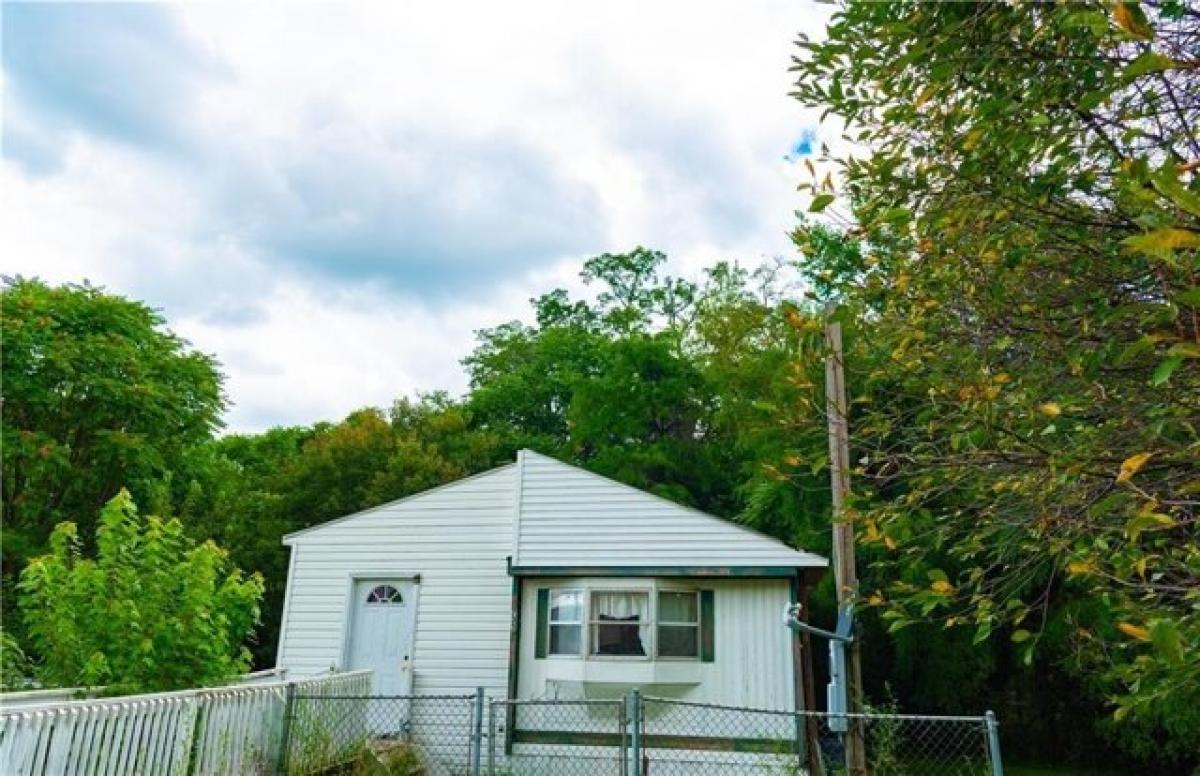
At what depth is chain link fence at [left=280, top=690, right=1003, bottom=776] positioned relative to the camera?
25.4 feet

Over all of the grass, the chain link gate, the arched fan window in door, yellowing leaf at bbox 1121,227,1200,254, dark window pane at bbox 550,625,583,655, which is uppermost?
yellowing leaf at bbox 1121,227,1200,254

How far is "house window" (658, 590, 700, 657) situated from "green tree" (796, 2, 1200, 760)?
21.6ft

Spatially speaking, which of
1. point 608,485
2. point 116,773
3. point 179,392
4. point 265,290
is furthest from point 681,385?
point 116,773

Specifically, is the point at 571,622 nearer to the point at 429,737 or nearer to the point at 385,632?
the point at 429,737

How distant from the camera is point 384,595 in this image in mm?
11055

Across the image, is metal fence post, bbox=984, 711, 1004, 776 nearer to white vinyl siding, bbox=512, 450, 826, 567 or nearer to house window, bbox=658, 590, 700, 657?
white vinyl siding, bbox=512, 450, 826, 567

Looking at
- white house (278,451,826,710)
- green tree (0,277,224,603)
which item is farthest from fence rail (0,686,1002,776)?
green tree (0,277,224,603)

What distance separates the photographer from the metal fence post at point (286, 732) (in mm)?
7180

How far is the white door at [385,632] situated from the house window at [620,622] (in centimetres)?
269

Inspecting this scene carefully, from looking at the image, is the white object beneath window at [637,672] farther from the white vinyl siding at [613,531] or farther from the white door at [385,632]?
the white door at [385,632]

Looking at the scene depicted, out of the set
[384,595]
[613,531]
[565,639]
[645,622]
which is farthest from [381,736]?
[613,531]

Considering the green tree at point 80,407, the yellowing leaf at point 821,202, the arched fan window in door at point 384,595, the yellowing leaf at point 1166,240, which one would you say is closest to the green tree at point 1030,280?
the yellowing leaf at point 821,202

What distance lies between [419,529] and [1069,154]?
9.91m

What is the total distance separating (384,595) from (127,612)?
196 inches
